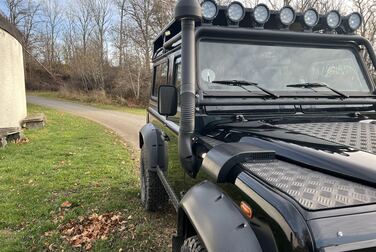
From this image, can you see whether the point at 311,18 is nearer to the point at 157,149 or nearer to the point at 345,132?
the point at 345,132

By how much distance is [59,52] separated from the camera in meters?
52.4

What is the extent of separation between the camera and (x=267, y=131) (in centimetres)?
237

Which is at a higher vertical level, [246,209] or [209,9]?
[209,9]

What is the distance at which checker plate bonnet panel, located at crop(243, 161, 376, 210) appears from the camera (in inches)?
55.1

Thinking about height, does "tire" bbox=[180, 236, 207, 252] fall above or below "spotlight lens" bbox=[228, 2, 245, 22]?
below

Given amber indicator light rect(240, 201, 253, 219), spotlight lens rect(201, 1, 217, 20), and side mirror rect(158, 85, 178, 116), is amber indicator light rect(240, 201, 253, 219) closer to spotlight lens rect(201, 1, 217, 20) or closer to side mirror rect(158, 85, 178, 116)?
side mirror rect(158, 85, 178, 116)

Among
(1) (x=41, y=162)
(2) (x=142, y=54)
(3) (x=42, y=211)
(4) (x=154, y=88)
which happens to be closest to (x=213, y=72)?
(4) (x=154, y=88)

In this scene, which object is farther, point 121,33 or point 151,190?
point 121,33

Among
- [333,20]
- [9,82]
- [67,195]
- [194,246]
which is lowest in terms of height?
[67,195]

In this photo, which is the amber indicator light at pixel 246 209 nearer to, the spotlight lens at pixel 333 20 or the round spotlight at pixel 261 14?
the round spotlight at pixel 261 14

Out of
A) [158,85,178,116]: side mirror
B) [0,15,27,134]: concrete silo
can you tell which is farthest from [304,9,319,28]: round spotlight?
[0,15,27,134]: concrete silo

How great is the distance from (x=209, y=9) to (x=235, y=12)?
222 mm

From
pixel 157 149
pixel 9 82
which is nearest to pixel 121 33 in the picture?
pixel 9 82

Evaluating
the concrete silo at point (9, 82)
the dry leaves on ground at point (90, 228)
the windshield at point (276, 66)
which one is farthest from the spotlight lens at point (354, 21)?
the concrete silo at point (9, 82)
